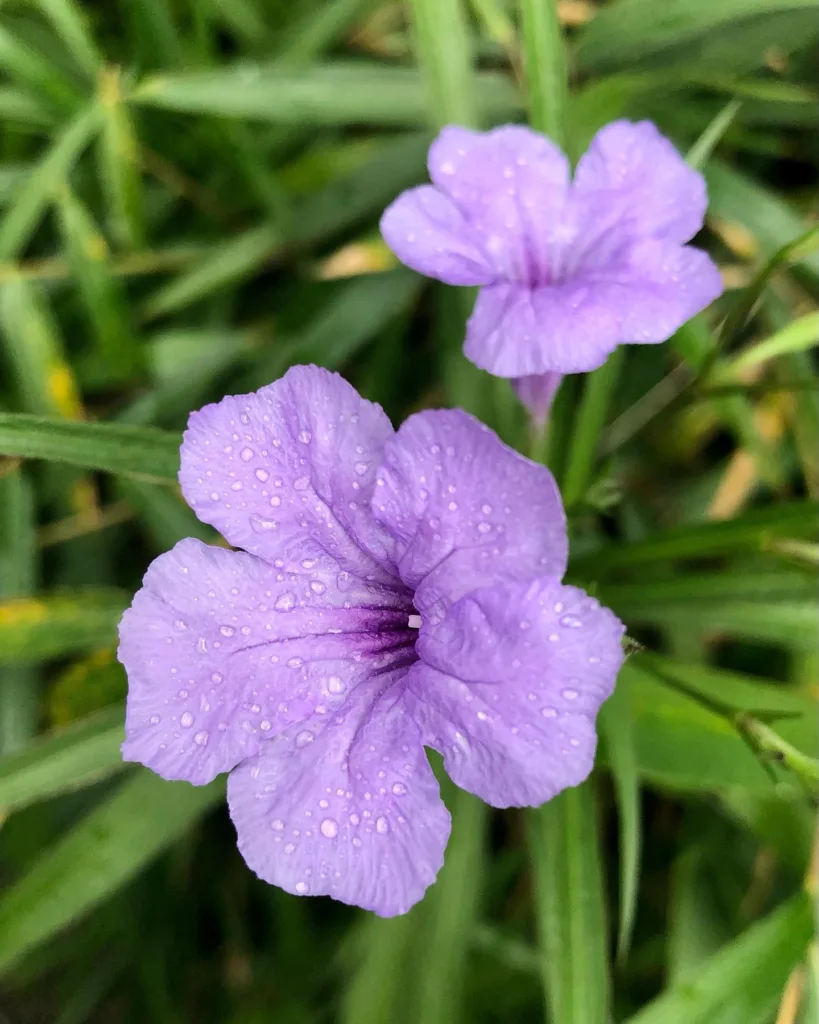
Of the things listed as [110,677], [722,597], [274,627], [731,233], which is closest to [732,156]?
[731,233]

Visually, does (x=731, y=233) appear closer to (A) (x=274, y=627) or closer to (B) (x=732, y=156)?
(B) (x=732, y=156)

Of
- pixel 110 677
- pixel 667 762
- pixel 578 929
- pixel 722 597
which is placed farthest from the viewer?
pixel 110 677

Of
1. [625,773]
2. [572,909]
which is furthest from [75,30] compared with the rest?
[572,909]

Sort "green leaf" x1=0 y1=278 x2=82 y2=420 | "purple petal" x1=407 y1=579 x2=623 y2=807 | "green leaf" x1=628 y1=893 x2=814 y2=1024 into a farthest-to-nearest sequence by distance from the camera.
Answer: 1. "green leaf" x1=0 y1=278 x2=82 y2=420
2. "green leaf" x1=628 y1=893 x2=814 y2=1024
3. "purple petal" x1=407 y1=579 x2=623 y2=807

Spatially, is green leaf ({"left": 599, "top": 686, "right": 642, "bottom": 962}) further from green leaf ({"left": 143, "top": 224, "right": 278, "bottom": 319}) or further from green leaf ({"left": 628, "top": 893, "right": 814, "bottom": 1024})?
green leaf ({"left": 143, "top": 224, "right": 278, "bottom": 319})

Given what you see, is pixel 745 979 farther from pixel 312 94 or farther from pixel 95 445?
pixel 312 94

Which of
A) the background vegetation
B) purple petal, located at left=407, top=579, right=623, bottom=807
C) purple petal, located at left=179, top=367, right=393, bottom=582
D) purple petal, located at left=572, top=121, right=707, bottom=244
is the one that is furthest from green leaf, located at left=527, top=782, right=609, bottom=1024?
purple petal, located at left=572, top=121, right=707, bottom=244

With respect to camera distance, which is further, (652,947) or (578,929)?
(652,947)

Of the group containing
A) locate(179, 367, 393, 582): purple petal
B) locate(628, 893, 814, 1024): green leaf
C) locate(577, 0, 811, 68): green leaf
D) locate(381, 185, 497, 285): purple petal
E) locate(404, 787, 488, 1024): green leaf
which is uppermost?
locate(577, 0, 811, 68): green leaf
